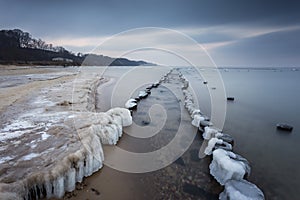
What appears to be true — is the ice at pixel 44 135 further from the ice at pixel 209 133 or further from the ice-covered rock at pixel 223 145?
the ice at pixel 209 133

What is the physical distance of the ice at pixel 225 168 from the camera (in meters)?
4.46

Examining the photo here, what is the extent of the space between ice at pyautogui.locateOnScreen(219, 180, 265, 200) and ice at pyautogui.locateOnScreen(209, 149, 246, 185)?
28 centimetres

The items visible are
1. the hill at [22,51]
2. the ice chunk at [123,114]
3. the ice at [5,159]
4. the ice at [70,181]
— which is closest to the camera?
the ice at [70,181]

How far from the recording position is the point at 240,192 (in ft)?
12.3

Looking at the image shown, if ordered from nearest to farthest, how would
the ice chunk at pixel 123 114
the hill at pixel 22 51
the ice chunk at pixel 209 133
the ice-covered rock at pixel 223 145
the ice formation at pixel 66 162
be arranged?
1. the ice formation at pixel 66 162
2. the ice-covered rock at pixel 223 145
3. the ice chunk at pixel 209 133
4. the ice chunk at pixel 123 114
5. the hill at pixel 22 51

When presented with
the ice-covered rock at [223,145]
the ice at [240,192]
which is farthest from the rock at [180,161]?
the ice at [240,192]

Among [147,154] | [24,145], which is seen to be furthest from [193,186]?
[24,145]

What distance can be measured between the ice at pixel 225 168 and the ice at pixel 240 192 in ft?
0.91

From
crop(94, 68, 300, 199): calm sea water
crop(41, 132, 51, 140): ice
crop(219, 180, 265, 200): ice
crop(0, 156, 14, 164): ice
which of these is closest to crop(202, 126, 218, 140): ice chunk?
crop(94, 68, 300, 199): calm sea water

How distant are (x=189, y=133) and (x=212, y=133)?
3.86ft

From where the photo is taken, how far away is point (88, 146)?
513 cm

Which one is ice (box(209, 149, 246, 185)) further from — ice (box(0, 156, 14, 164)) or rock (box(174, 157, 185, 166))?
ice (box(0, 156, 14, 164))

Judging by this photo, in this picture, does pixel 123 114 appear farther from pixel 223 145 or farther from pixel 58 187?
pixel 58 187

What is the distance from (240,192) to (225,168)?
94 cm
